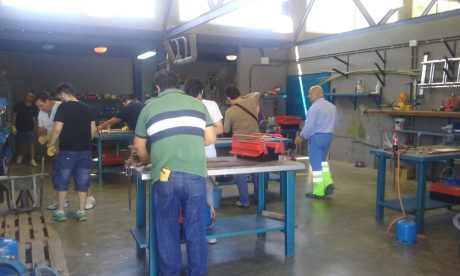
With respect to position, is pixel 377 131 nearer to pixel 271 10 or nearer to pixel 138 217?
pixel 271 10

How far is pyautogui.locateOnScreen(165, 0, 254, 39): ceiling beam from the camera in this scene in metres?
5.91

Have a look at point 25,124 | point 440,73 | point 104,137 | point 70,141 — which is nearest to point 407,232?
point 70,141

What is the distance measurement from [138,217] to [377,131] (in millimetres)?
5669

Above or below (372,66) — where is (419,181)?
below

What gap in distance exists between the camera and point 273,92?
973 cm

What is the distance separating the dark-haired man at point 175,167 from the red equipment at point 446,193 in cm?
287

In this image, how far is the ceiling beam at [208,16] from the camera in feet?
19.4

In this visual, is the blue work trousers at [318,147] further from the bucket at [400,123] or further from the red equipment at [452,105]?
the bucket at [400,123]

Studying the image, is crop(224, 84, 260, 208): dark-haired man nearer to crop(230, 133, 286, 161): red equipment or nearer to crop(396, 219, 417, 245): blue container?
crop(230, 133, 286, 161): red equipment

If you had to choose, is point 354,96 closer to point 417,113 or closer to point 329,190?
point 417,113

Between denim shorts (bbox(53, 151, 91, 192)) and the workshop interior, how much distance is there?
2 cm

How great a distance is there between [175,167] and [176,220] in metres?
0.35

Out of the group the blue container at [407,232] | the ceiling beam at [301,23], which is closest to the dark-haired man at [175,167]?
the blue container at [407,232]

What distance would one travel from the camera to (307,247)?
11.8ft
